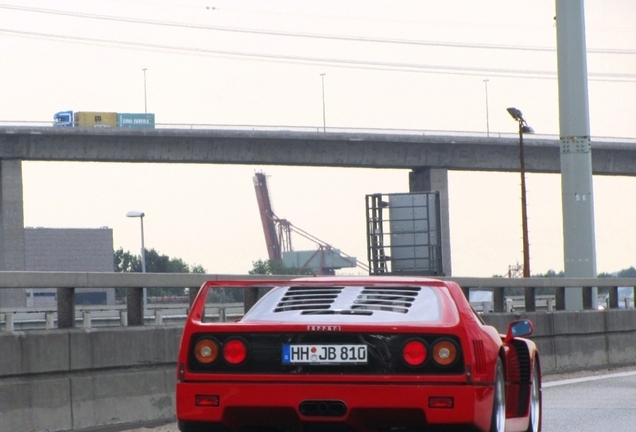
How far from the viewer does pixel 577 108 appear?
21.6 m

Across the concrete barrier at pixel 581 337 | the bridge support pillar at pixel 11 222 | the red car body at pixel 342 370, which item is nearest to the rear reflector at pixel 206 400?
the red car body at pixel 342 370

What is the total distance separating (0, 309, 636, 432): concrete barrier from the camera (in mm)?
8844

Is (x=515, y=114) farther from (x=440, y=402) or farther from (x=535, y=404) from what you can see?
(x=440, y=402)

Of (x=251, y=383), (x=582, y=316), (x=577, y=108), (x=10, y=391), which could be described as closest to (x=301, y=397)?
(x=251, y=383)

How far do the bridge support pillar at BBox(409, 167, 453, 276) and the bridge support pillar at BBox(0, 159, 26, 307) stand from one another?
2136 centimetres

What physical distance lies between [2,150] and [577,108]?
4521 cm

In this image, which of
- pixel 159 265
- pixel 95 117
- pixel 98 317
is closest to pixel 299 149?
pixel 95 117

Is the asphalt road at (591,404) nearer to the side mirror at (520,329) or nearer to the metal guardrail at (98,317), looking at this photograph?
the side mirror at (520,329)

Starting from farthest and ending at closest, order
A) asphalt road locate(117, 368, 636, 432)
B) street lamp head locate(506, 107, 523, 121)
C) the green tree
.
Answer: the green tree, street lamp head locate(506, 107, 523, 121), asphalt road locate(117, 368, 636, 432)

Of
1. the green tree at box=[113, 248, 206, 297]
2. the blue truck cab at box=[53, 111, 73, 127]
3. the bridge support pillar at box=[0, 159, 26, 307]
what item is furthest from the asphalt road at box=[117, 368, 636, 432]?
the green tree at box=[113, 248, 206, 297]

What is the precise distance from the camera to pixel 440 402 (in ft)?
22.6

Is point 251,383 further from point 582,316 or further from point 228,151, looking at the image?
point 228,151

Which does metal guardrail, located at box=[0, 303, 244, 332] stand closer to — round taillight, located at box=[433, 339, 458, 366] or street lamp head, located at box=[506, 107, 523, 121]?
round taillight, located at box=[433, 339, 458, 366]

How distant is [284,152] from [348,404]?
6260cm
